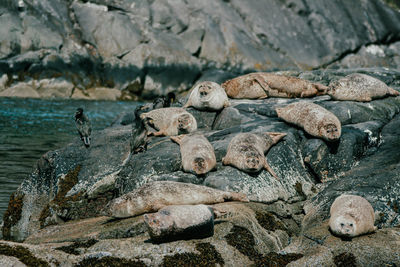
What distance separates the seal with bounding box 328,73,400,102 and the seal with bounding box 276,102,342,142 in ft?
3.95

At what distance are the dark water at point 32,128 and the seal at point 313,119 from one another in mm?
5417

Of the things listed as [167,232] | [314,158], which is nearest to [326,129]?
[314,158]

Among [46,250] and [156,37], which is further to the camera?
[156,37]

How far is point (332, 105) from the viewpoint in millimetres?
10016

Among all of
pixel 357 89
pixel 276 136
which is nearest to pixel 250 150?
pixel 276 136

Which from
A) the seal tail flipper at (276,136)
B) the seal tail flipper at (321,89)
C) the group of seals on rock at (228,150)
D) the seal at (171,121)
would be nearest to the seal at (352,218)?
the group of seals on rock at (228,150)

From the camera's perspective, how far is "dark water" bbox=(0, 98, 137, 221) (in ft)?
40.4

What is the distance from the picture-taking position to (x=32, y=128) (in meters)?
19.7

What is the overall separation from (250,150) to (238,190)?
0.79m

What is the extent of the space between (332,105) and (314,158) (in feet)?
6.03

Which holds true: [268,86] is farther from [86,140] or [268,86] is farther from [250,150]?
[86,140]

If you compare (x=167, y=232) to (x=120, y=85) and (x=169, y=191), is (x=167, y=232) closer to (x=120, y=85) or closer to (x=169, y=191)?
(x=169, y=191)

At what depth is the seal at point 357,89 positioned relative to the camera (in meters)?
10.4

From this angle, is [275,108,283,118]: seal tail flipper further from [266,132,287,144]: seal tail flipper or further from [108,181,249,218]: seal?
[108,181,249,218]: seal
